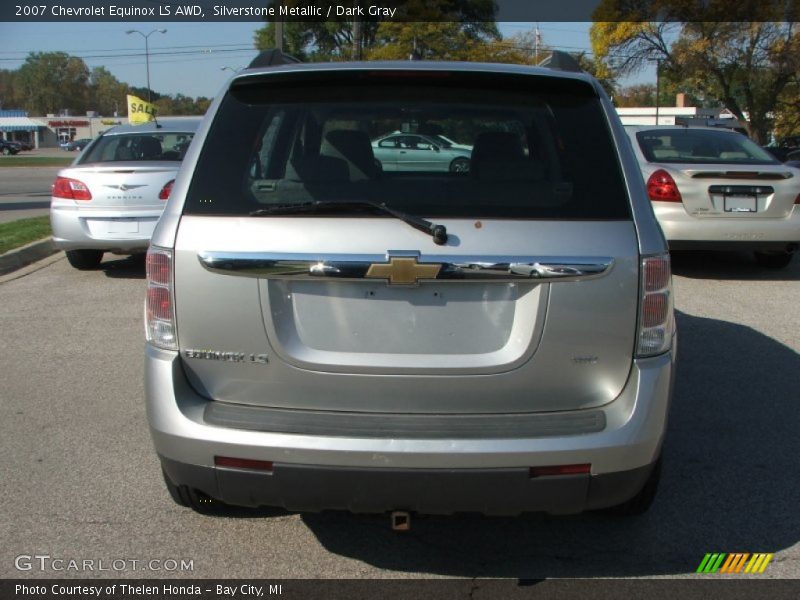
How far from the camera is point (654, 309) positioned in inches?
114

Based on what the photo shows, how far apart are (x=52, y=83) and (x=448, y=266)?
447ft

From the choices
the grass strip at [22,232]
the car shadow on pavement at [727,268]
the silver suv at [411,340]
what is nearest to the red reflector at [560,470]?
the silver suv at [411,340]

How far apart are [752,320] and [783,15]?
2690 cm

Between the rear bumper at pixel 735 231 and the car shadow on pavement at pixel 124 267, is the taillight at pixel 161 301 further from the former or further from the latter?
the rear bumper at pixel 735 231

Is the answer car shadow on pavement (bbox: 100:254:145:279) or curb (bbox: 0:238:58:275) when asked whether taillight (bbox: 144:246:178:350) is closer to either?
car shadow on pavement (bbox: 100:254:145:279)

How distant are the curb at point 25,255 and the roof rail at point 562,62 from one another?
7.64 meters

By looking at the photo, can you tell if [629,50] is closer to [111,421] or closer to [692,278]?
[692,278]

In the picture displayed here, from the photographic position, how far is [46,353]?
6.31 meters

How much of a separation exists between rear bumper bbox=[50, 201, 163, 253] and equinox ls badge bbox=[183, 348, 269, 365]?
613 cm

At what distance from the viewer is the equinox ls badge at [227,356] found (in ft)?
9.40

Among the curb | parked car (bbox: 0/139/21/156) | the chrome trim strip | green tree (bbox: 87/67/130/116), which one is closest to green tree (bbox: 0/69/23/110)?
green tree (bbox: 87/67/130/116)

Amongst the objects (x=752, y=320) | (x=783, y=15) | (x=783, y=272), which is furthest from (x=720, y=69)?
(x=752, y=320)

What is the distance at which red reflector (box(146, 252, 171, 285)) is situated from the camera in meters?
2.92

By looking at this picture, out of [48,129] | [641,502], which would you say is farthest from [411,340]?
[48,129]
